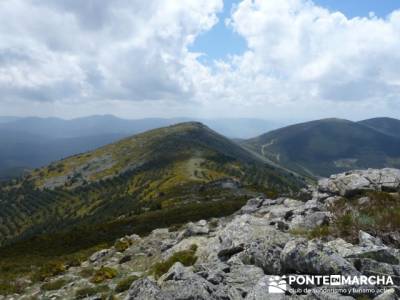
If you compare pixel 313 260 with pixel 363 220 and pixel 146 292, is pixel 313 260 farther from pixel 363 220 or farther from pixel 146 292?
pixel 146 292

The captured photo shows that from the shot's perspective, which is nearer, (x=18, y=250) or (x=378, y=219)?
(x=378, y=219)

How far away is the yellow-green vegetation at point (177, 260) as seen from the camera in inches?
736

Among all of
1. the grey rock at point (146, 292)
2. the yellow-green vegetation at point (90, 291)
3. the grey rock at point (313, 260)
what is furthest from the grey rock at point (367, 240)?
the yellow-green vegetation at point (90, 291)

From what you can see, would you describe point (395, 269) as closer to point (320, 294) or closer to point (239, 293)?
point (320, 294)

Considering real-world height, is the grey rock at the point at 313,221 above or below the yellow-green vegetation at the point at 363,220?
below

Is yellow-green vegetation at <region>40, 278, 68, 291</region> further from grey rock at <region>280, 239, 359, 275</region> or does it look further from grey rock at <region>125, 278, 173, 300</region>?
grey rock at <region>280, 239, 359, 275</region>

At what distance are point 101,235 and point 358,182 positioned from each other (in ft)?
174

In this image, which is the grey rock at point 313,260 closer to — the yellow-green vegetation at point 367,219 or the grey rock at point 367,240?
the grey rock at point 367,240

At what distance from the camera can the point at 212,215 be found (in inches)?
2758

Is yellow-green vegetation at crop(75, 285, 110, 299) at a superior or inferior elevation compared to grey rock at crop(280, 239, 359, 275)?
inferior

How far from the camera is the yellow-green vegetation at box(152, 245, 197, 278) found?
18703 millimetres

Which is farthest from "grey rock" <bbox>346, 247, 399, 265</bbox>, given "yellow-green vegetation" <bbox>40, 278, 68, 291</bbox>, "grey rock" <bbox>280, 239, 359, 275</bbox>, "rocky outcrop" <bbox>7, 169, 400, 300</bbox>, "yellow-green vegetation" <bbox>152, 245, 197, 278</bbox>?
"yellow-green vegetation" <bbox>40, 278, 68, 291</bbox>

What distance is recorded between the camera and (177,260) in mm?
19438

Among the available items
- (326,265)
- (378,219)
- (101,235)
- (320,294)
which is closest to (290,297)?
(320,294)
